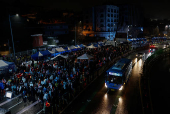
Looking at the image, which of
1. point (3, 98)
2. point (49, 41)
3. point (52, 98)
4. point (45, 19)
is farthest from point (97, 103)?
point (45, 19)

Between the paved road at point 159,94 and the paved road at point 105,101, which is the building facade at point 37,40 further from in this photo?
the paved road at point 159,94

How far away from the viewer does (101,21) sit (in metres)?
63.8

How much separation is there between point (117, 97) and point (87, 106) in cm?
340

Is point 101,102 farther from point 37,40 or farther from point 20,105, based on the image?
point 37,40

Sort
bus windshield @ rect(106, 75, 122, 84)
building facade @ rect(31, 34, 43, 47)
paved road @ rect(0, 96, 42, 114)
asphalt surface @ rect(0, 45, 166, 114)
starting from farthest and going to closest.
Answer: building facade @ rect(31, 34, 43, 47)
bus windshield @ rect(106, 75, 122, 84)
asphalt surface @ rect(0, 45, 166, 114)
paved road @ rect(0, 96, 42, 114)

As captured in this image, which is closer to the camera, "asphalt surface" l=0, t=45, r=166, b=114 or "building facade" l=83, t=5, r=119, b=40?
"asphalt surface" l=0, t=45, r=166, b=114

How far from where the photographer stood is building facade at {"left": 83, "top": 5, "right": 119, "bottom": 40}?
205 feet

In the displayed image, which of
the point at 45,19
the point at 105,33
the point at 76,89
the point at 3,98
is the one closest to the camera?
the point at 3,98

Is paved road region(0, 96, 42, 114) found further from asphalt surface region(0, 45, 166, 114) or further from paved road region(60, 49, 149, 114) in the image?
paved road region(60, 49, 149, 114)

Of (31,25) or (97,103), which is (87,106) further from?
(31,25)

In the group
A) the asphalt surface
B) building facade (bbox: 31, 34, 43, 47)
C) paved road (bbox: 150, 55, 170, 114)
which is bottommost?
Result: paved road (bbox: 150, 55, 170, 114)

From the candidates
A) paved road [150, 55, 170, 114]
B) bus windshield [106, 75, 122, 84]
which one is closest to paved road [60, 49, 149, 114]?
bus windshield [106, 75, 122, 84]

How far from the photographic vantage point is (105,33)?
6241cm

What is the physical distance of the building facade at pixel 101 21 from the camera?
6234 centimetres
